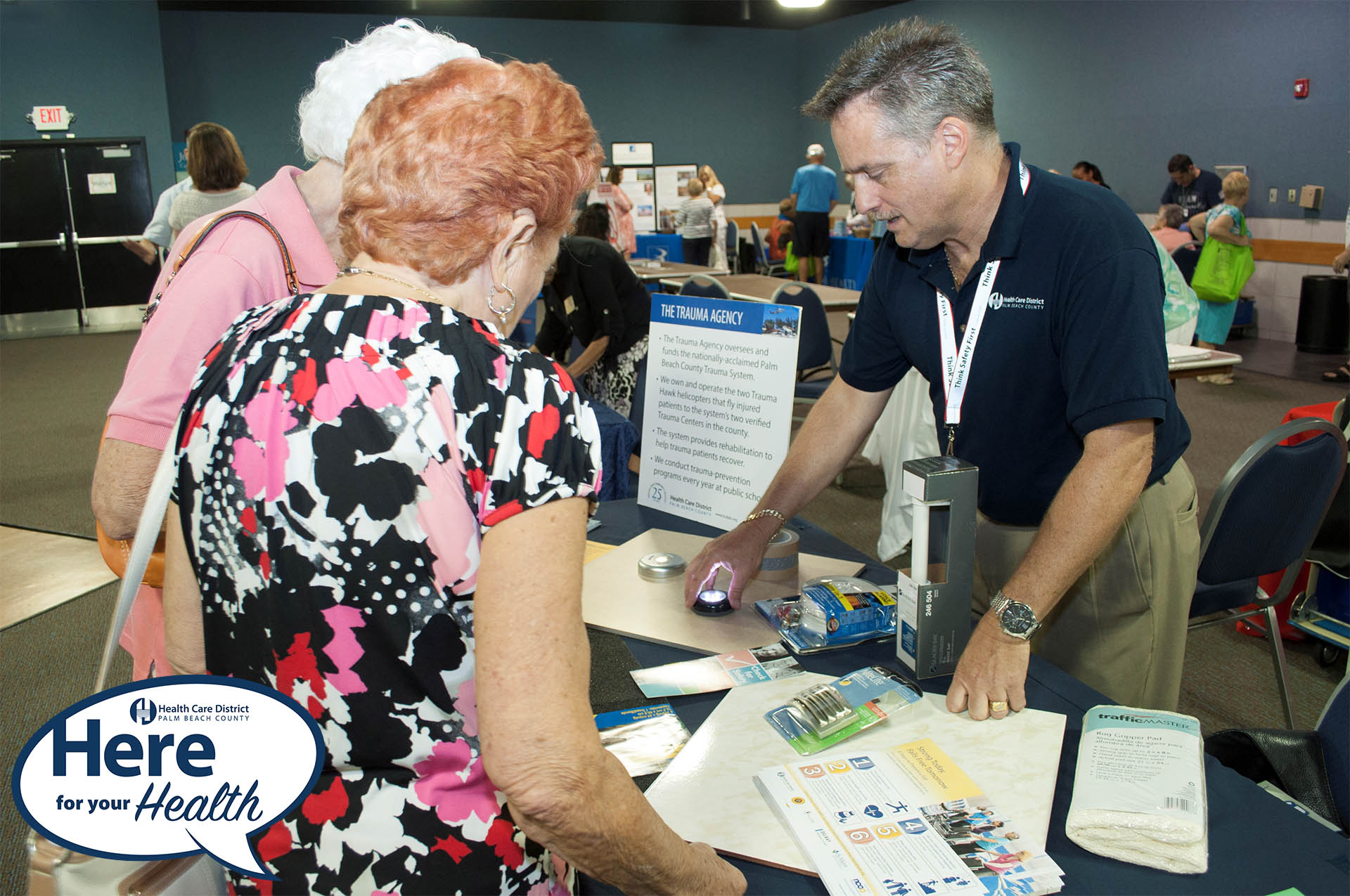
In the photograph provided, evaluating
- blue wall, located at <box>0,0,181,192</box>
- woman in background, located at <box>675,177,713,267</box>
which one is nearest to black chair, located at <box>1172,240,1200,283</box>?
woman in background, located at <box>675,177,713,267</box>

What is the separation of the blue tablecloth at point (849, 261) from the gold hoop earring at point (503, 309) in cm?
1074

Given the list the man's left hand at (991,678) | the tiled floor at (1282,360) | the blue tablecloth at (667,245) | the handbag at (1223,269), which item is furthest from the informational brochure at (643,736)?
the blue tablecloth at (667,245)

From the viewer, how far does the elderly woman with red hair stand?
71 cm

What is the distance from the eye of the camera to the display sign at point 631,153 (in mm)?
14422

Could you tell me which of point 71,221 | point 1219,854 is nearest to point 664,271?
point 1219,854

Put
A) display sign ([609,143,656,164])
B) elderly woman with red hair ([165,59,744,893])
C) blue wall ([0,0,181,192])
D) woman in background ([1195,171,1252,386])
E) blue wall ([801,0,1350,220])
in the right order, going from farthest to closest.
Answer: display sign ([609,143,656,164]), blue wall ([0,0,181,192]), blue wall ([801,0,1350,220]), woman in background ([1195,171,1252,386]), elderly woman with red hair ([165,59,744,893])

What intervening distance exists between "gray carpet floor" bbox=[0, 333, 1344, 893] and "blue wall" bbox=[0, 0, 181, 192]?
294cm

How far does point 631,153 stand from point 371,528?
14590 millimetres

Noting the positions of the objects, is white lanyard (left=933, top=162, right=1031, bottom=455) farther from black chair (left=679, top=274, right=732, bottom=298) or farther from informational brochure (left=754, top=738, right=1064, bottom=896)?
black chair (left=679, top=274, right=732, bottom=298)

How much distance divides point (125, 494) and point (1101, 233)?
1.40 metres

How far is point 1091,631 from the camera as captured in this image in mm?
1604

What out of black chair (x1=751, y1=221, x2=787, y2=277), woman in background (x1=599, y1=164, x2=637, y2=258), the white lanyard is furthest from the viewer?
black chair (x1=751, y1=221, x2=787, y2=277)

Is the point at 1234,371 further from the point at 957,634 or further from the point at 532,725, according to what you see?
the point at 532,725

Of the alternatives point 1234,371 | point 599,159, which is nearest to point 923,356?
point 599,159
